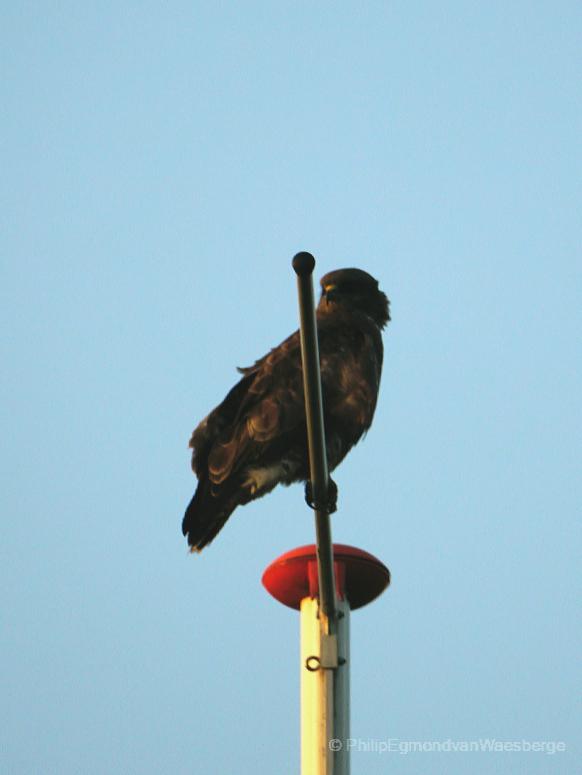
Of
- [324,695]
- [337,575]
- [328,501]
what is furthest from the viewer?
[337,575]

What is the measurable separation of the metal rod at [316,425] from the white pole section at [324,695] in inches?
2.4

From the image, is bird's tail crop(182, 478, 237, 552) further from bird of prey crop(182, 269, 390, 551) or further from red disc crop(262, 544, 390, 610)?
red disc crop(262, 544, 390, 610)

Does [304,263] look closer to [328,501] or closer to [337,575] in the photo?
[328,501]

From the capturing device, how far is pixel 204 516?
5387mm

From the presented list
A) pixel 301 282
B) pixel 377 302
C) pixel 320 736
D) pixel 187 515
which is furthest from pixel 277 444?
pixel 301 282

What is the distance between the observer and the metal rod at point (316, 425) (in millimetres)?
3180

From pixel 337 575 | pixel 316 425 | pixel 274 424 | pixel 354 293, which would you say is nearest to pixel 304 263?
pixel 316 425

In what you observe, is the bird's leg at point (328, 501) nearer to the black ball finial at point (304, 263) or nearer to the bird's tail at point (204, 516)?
the bird's tail at point (204, 516)

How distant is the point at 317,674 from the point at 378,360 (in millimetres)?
2945

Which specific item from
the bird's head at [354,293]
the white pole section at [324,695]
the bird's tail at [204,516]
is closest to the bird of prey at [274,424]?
the bird's tail at [204,516]

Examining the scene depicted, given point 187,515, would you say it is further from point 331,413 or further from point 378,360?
point 378,360

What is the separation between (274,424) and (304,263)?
2633 mm

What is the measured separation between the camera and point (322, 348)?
246 inches

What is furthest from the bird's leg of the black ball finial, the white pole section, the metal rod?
the black ball finial
